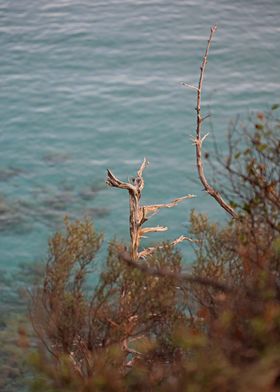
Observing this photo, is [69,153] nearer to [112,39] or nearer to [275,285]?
[112,39]

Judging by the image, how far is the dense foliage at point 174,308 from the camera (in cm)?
625

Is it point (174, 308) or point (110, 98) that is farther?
point (110, 98)

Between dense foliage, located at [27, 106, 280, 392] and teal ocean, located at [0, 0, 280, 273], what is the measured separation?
9758mm

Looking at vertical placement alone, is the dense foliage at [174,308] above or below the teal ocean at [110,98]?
below

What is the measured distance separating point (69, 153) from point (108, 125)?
1.79m

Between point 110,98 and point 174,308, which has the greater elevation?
point 110,98

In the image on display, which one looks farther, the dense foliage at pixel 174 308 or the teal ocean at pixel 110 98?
the teal ocean at pixel 110 98

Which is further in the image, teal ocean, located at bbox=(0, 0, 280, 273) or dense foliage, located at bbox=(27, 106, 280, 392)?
teal ocean, located at bbox=(0, 0, 280, 273)

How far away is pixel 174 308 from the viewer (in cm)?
1133

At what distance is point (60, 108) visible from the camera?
94.7ft

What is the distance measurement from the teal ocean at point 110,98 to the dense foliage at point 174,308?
9758 millimetres

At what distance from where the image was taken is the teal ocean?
2420 centimetres

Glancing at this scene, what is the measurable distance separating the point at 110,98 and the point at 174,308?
18.3m

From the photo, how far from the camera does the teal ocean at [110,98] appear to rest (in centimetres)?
2420
